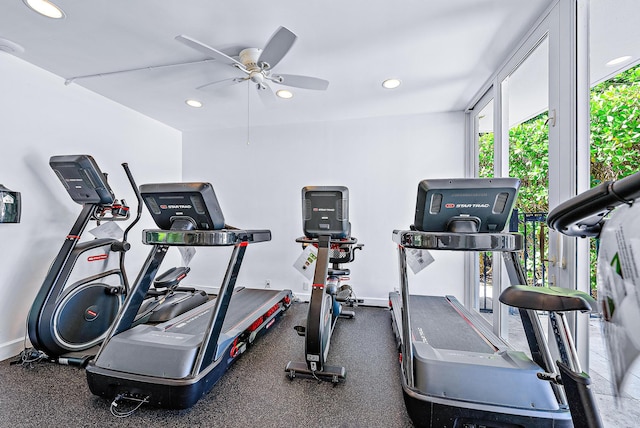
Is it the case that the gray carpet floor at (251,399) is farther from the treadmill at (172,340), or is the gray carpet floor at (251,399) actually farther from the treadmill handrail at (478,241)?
the treadmill handrail at (478,241)

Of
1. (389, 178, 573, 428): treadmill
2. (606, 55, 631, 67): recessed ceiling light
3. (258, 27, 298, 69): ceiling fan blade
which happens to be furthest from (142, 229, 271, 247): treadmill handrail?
(606, 55, 631, 67): recessed ceiling light

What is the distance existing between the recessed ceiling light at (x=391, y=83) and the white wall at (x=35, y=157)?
3249 mm

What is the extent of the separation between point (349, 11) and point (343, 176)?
7.42ft

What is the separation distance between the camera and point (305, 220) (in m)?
2.41

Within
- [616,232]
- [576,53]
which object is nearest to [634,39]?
[576,53]

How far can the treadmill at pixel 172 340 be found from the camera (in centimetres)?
172

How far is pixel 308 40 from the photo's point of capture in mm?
2234

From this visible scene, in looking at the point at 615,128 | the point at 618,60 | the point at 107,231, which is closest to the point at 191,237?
the point at 107,231

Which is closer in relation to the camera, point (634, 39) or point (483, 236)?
point (483, 236)

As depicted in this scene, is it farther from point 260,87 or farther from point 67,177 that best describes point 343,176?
point 67,177

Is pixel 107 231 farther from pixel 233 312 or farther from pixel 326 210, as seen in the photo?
pixel 326 210

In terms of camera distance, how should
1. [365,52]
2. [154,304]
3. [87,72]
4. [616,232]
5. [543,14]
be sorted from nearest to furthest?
[616,232] → [543,14] → [365,52] → [87,72] → [154,304]

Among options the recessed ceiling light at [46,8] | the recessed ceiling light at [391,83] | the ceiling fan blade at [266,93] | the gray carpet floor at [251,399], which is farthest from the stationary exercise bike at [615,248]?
the recessed ceiling light at [46,8]

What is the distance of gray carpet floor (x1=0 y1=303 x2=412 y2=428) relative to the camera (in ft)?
5.51
